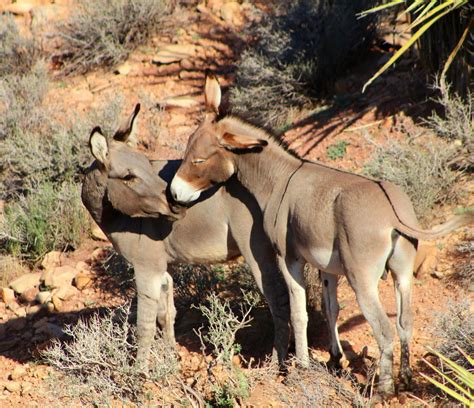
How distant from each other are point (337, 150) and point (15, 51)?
720 centimetres

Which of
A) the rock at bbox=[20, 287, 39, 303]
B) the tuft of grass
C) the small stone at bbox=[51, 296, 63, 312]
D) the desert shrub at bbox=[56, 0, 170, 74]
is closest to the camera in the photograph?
the small stone at bbox=[51, 296, 63, 312]

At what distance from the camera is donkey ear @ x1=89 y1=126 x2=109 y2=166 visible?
19.9 feet

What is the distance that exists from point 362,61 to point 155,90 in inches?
145

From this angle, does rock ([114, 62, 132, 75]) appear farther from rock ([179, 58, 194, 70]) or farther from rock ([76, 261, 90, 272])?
rock ([76, 261, 90, 272])

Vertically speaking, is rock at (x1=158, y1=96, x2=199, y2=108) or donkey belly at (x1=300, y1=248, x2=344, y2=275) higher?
donkey belly at (x1=300, y1=248, x2=344, y2=275)

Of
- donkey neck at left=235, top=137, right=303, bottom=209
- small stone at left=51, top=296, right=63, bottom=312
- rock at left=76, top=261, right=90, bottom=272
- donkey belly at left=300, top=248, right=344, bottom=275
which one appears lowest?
small stone at left=51, top=296, right=63, bottom=312

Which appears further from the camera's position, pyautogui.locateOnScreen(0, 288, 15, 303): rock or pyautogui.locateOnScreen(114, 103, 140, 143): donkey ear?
pyautogui.locateOnScreen(0, 288, 15, 303): rock

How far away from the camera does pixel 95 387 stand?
615cm

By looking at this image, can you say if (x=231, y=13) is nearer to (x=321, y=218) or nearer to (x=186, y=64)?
(x=186, y=64)

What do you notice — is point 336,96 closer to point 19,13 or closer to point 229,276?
point 229,276

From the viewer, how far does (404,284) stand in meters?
5.59

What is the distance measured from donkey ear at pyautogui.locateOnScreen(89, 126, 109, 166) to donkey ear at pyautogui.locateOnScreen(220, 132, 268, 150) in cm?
96

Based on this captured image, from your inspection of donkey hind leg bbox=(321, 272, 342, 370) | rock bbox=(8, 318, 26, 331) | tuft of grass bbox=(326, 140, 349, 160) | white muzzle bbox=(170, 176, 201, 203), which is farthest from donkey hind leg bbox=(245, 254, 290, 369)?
tuft of grass bbox=(326, 140, 349, 160)

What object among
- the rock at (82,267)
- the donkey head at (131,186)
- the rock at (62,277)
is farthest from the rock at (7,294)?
the donkey head at (131,186)
